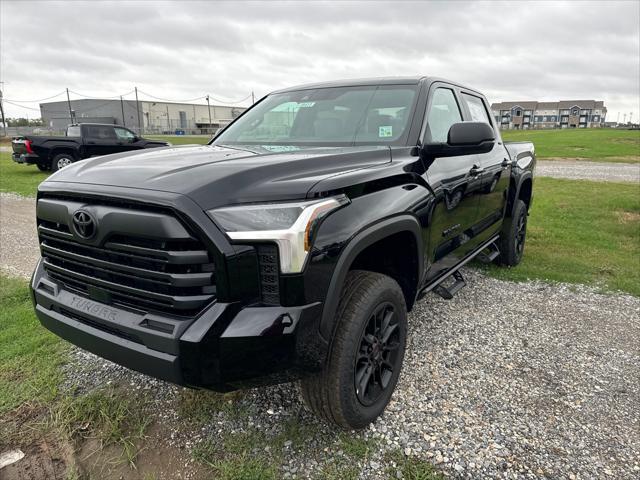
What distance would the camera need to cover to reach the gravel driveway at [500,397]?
7.59 feet

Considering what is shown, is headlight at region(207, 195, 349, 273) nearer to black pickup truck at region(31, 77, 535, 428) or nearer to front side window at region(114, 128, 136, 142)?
black pickup truck at region(31, 77, 535, 428)

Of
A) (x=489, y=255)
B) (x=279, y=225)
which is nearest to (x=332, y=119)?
(x=279, y=225)

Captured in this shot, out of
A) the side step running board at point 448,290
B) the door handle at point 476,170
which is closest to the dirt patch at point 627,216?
the side step running board at point 448,290

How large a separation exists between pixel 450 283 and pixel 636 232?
14.1 feet

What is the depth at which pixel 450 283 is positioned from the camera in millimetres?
4605

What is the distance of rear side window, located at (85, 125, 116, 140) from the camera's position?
49.6 feet

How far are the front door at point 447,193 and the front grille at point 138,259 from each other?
1514 millimetres

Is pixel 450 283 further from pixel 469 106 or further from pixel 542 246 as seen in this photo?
pixel 542 246

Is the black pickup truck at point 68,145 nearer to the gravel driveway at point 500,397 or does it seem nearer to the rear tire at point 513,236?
the rear tire at point 513,236

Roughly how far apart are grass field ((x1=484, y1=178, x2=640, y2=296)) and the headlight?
3861 millimetres

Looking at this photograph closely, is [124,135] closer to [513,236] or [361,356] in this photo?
[513,236]

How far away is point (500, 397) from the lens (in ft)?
9.21

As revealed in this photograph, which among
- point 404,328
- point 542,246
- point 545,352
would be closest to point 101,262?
point 404,328

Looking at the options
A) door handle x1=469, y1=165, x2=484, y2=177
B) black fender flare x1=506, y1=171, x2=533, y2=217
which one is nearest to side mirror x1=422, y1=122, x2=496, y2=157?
door handle x1=469, y1=165, x2=484, y2=177
